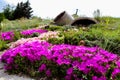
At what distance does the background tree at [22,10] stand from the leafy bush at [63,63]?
72.9 feet

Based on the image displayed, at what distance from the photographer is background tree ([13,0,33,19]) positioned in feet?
107

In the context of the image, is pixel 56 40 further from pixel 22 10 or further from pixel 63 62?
pixel 22 10

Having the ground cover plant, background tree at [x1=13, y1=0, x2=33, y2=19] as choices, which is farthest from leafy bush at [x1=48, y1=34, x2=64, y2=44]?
background tree at [x1=13, y1=0, x2=33, y2=19]

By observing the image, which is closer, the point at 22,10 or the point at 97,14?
the point at 97,14

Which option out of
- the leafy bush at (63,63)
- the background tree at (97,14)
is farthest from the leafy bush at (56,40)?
the background tree at (97,14)

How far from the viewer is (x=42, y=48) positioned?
10.2 meters

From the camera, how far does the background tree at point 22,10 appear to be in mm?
32625

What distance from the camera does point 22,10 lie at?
108ft

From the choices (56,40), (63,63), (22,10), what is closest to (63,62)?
(63,63)

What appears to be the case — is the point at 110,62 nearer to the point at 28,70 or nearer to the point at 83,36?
the point at 28,70

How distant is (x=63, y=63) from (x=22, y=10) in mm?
24486

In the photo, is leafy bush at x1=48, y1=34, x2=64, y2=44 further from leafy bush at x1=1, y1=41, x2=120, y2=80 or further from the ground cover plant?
leafy bush at x1=1, y1=41, x2=120, y2=80

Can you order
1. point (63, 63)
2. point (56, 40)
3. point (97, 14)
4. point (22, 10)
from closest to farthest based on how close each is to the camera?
point (63, 63)
point (56, 40)
point (97, 14)
point (22, 10)

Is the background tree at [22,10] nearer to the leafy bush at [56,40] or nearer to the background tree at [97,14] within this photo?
the background tree at [97,14]
